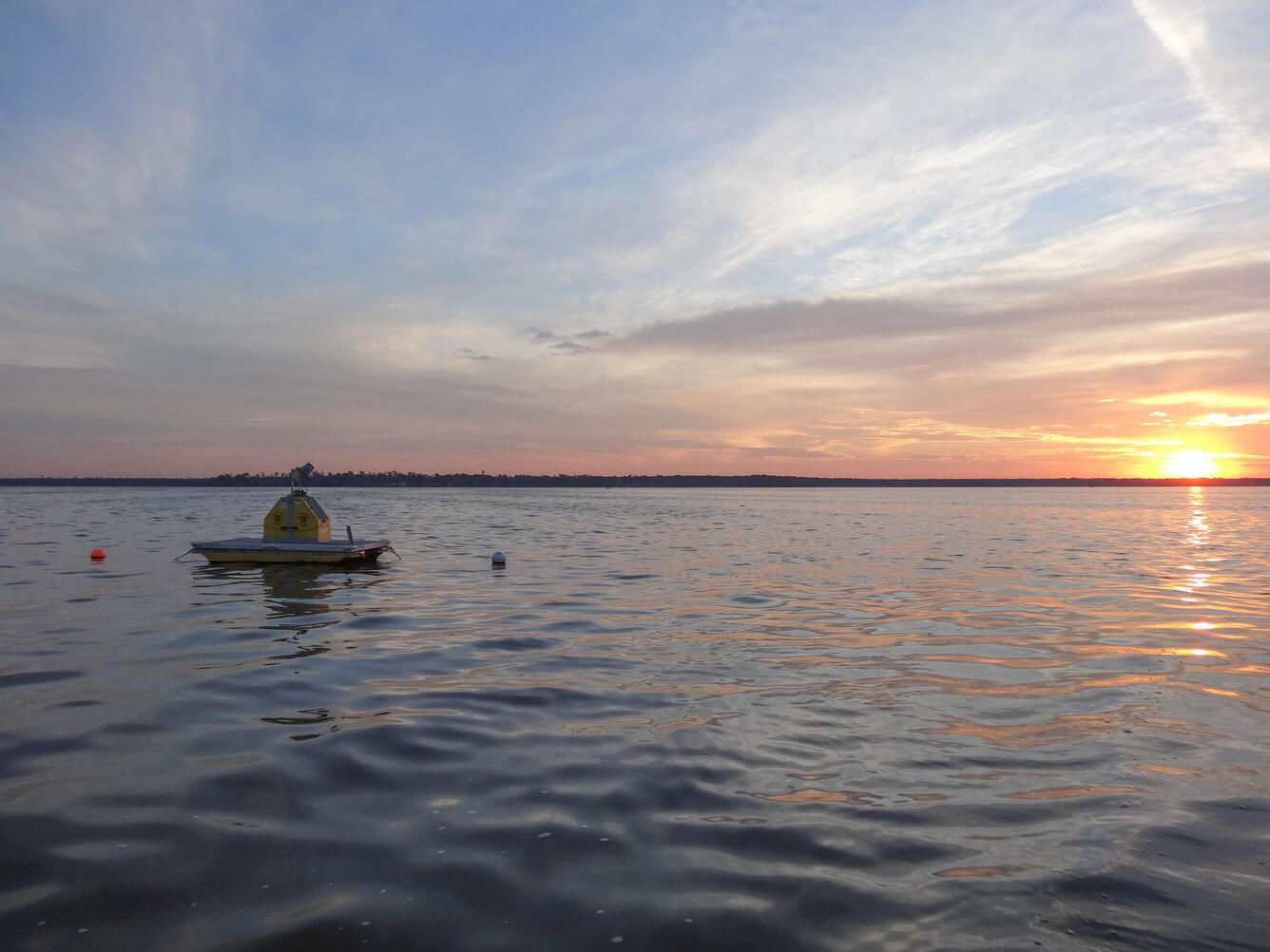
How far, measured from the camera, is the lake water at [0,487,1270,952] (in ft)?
19.5

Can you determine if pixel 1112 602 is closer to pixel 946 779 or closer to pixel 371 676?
pixel 946 779

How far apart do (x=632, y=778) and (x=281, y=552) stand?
25820 millimetres

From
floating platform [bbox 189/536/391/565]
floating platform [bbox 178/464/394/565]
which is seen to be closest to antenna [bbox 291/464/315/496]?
floating platform [bbox 178/464/394/565]

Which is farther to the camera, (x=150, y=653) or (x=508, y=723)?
(x=150, y=653)

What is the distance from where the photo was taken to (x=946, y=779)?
882 centimetres

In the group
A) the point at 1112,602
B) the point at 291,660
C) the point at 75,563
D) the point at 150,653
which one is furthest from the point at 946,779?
the point at 75,563

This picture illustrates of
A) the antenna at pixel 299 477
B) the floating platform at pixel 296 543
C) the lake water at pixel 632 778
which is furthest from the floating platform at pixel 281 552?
the lake water at pixel 632 778

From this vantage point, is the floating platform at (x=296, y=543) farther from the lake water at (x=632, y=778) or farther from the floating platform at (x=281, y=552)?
the lake water at (x=632, y=778)

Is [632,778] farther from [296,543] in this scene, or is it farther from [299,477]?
[299,477]

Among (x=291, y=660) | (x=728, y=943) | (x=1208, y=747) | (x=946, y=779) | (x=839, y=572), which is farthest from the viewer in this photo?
(x=839, y=572)

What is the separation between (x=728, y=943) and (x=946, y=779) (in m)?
4.39

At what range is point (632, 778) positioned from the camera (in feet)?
29.0

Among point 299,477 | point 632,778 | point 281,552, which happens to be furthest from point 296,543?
point 632,778

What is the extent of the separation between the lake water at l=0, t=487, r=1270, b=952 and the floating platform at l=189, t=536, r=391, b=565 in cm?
898
